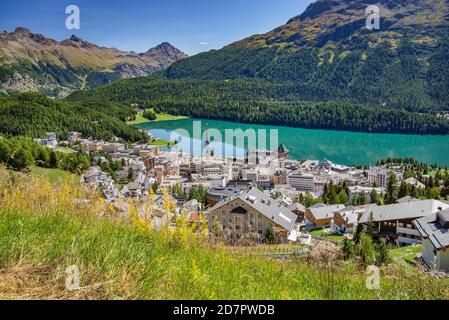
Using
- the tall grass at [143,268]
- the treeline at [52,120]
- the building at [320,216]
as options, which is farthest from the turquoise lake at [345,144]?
the tall grass at [143,268]

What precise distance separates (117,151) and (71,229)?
257 ft

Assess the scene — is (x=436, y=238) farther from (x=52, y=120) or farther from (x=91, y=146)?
(x=52, y=120)

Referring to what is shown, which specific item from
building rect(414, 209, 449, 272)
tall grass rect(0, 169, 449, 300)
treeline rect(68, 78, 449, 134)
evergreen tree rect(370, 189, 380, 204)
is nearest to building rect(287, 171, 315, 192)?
evergreen tree rect(370, 189, 380, 204)

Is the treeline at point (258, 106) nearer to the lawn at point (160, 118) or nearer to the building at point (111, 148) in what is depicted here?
the lawn at point (160, 118)

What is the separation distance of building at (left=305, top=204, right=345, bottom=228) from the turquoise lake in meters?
43.4

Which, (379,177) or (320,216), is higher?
(379,177)

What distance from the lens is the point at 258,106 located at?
473ft

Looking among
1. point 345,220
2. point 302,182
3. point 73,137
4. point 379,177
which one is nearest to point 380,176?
point 379,177

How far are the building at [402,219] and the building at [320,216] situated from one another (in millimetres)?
5772

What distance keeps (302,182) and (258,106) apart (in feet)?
290

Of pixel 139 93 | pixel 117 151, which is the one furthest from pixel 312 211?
pixel 139 93

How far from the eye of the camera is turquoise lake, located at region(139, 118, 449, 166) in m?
82.1

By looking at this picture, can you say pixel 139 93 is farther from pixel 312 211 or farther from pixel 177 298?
pixel 177 298

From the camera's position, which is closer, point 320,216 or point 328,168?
point 320,216
